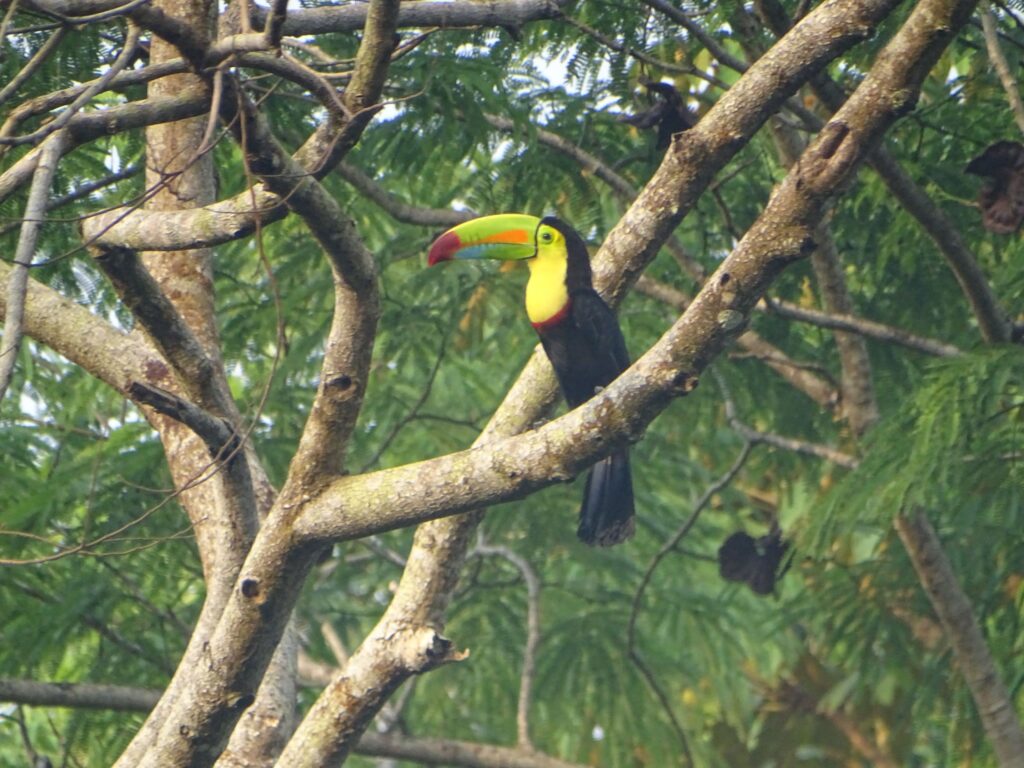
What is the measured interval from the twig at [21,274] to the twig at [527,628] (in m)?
3.48

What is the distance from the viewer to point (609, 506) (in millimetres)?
4863

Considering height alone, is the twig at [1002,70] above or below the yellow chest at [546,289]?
below

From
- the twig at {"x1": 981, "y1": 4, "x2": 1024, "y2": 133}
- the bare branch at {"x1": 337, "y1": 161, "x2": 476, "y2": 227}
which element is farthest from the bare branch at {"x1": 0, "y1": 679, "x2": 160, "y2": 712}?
the twig at {"x1": 981, "y1": 4, "x2": 1024, "y2": 133}

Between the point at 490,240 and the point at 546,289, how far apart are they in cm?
26

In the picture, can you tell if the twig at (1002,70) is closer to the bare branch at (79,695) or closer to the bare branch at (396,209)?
the bare branch at (396,209)

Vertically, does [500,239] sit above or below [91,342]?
above

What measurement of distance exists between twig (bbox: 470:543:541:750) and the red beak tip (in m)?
1.57

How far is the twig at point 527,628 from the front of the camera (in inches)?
223

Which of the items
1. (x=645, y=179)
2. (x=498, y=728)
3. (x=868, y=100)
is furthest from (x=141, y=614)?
(x=868, y=100)

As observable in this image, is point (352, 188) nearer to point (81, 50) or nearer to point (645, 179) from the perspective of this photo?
point (645, 179)

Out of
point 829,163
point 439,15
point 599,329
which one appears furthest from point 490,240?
point 829,163

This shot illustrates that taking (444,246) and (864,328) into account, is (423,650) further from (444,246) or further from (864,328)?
(864,328)

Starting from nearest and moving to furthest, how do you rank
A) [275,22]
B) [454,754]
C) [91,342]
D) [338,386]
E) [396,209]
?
[275,22]
[338,386]
[91,342]
[396,209]
[454,754]

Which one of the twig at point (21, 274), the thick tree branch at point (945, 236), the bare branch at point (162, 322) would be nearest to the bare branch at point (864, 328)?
the thick tree branch at point (945, 236)
